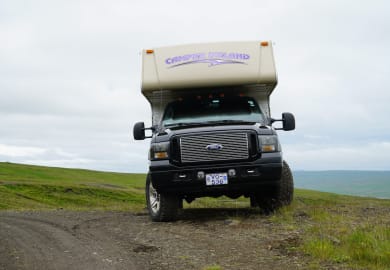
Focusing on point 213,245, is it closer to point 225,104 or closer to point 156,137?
point 156,137

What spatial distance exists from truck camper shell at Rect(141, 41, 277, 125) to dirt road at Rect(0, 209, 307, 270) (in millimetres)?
2643

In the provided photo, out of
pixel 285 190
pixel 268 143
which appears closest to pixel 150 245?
pixel 268 143

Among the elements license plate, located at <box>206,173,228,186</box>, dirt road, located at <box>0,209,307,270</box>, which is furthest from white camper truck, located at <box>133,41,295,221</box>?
dirt road, located at <box>0,209,307,270</box>

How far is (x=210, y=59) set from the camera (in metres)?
9.70

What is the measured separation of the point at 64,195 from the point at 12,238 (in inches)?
1210

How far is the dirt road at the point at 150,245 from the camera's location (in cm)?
556

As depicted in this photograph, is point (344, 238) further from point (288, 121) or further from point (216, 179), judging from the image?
point (288, 121)

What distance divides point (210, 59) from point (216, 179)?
8.92ft

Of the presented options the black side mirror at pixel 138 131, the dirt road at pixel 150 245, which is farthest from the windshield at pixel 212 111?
the dirt road at pixel 150 245

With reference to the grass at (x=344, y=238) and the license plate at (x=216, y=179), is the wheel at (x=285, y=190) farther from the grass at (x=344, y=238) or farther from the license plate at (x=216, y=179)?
the license plate at (x=216, y=179)

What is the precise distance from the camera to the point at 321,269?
4.96 meters

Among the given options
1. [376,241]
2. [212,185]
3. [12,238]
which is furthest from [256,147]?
[12,238]

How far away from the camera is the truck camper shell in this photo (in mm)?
9578

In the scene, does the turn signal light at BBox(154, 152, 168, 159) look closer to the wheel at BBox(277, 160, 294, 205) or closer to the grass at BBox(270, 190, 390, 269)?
the grass at BBox(270, 190, 390, 269)
